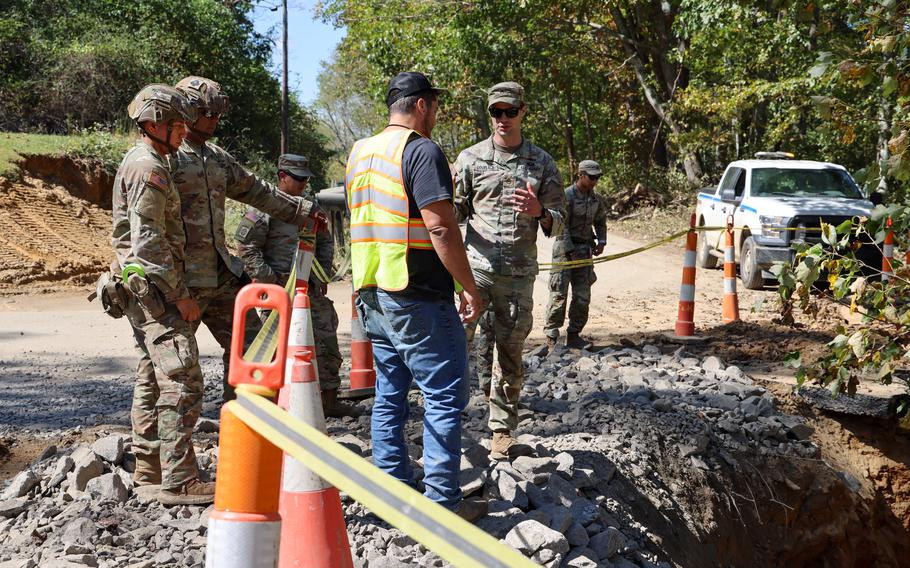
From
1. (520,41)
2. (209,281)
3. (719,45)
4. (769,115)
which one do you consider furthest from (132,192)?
(769,115)

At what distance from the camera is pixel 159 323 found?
4.36m

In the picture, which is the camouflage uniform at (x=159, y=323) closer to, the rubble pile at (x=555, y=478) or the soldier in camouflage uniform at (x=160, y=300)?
the soldier in camouflage uniform at (x=160, y=300)

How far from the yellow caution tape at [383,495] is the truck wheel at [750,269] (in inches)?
484

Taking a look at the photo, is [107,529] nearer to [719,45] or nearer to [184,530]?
[184,530]

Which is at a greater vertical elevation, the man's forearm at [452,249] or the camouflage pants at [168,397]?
the man's forearm at [452,249]

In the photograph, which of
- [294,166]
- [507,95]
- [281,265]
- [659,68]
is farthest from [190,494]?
[659,68]

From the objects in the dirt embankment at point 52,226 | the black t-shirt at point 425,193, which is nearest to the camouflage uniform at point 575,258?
the black t-shirt at point 425,193

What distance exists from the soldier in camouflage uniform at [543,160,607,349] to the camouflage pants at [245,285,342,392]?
311cm

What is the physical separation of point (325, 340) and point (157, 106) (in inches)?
103

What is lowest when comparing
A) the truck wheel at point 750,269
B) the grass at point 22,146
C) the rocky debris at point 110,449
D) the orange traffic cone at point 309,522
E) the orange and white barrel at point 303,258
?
the rocky debris at point 110,449

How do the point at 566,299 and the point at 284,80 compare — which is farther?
the point at 284,80

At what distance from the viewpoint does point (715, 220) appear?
51.8ft

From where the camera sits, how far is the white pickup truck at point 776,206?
13.4 m

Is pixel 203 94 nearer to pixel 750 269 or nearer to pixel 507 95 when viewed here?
pixel 507 95
